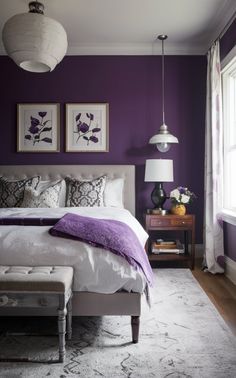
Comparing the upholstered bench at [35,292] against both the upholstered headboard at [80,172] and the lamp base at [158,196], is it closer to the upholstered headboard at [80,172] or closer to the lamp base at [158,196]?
the lamp base at [158,196]

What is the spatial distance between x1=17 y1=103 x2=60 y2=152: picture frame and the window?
2.22 m

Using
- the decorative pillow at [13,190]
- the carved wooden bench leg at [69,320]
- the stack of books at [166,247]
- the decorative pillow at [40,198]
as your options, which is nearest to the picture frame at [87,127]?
the decorative pillow at [13,190]

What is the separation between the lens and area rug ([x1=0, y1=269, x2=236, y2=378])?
1.91m

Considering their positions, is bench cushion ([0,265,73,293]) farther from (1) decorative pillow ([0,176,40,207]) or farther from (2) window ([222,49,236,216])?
(2) window ([222,49,236,216])

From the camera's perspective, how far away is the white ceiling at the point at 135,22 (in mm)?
3617

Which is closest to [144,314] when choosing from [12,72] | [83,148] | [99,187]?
[99,187]

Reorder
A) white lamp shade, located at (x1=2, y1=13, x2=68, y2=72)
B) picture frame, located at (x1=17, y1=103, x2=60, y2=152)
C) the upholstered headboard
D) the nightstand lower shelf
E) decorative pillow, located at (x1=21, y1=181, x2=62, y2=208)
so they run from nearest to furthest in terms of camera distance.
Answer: white lamp shade, located at (x1=2, y1=13, x2=68, y2=72) → decorative pillow, located at (x1=21, y1=181, x2=62, y2=208) → the nightstand lower shelf → the upholstered headboard → picture frame, located at (x1=17, y1=103, x2=60, y2=152)

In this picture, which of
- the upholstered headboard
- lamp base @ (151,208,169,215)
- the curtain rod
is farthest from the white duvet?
the curtain rod

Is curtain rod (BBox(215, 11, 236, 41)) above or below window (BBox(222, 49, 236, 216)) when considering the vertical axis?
above

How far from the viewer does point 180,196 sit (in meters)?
4.36

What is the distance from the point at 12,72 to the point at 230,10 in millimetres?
2901

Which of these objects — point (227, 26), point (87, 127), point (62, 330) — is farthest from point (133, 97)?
point (62, 330)

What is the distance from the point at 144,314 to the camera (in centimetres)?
277

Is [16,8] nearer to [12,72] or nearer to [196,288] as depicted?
[12,72]
